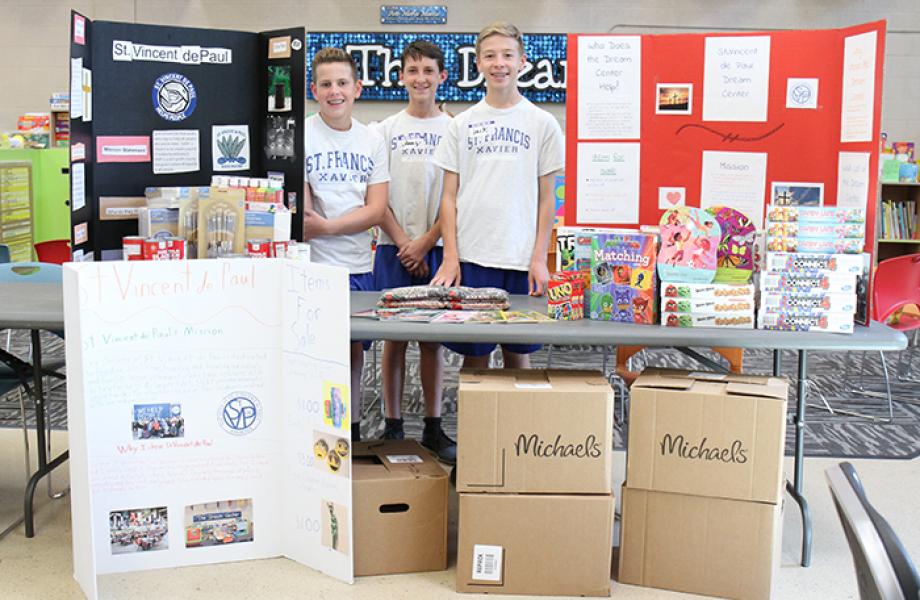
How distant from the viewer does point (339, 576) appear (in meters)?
2.62

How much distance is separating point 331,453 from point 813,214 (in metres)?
1.53

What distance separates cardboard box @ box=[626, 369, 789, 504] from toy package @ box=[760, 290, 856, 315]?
0.22 meters

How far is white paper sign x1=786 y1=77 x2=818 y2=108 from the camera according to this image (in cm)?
307

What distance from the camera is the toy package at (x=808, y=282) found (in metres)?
2.61

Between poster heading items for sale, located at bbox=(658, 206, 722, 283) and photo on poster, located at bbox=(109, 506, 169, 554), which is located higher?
poster heading items for sale, located at bbox=(658, 206, 722, 283)

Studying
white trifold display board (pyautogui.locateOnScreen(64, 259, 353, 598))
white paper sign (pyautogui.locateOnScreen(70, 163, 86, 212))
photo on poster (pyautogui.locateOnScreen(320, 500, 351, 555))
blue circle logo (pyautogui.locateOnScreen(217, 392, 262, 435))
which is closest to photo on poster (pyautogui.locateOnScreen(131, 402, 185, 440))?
white trifold display board (pyautogui.locateOnScreen(64, 259, 353, 598))

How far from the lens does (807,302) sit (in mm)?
2625

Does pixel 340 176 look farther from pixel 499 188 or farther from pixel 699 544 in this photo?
pixel 699 544

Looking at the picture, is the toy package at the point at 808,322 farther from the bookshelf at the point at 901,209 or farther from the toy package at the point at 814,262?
the bookshelf at the point at 901,209

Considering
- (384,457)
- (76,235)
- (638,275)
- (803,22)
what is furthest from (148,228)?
(803,22)

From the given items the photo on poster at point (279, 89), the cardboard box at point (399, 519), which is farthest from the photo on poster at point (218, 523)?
the photo on poster at point (279, 89)

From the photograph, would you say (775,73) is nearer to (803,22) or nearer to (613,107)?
(613,107)

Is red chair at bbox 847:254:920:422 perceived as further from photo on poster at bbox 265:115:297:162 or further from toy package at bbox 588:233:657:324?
photo on poster at bbox 265:115:297:162

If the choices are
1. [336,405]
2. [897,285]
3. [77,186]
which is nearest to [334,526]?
[336,405]
